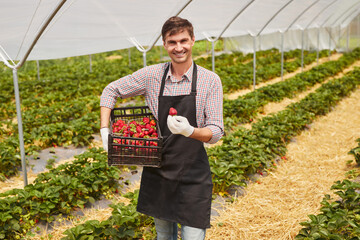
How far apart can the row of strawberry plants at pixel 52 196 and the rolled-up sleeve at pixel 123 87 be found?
1690 millimetres

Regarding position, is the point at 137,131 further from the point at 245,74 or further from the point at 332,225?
the point at 245,74

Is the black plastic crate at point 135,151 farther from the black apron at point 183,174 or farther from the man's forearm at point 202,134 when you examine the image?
the man's forearm at point 202,134

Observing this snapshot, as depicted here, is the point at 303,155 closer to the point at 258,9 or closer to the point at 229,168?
the point at 229,168

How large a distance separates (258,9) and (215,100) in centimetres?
702

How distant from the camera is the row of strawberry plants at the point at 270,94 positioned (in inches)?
292

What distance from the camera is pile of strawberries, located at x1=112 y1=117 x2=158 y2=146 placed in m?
2.27

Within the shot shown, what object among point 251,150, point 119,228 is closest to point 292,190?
point 251,150

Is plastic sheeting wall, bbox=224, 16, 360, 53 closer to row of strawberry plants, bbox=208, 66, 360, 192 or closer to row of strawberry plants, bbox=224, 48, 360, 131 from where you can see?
row of strawberry plants, bbox=224, 48, 360, 131

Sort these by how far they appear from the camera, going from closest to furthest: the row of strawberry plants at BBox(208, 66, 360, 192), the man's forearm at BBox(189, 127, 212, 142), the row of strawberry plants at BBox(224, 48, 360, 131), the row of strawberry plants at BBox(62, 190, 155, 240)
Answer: the man's forearm at BBox(189, 127, 212, 142)
the row of strawberry plants at BBox(62, 190, 155, 240)
the row of strawberry plants at BBox(208, 66, 360, 192)
the row of strawberry plants at BBox(224, 48, 360, 131)

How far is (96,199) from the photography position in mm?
4320

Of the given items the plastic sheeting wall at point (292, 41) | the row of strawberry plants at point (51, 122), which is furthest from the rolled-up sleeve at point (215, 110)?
the plastic sheeting wall at point (292, 41)

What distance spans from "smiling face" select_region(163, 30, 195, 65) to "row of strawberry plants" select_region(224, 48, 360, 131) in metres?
4.44

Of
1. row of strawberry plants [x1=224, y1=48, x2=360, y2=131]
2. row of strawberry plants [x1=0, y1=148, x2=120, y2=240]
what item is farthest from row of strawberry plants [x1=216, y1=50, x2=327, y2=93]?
row of strawberry plants [x1=0, y1=148, x2=120, y2=240]

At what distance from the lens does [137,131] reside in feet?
7.89
